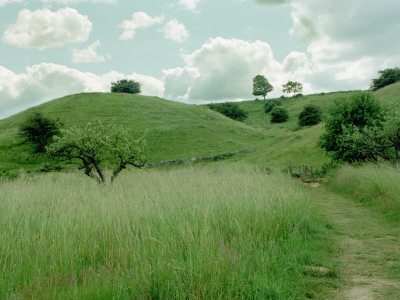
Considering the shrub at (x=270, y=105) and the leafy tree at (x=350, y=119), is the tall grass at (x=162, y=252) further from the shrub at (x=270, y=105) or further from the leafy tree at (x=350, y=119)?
the shrub at (x=270, y=105)

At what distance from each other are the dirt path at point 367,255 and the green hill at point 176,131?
20.0 meters

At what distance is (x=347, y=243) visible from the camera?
7441 mm

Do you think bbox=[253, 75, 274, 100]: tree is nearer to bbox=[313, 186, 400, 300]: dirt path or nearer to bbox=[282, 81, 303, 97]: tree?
bbox=[282, 81, 303, 97]: tree

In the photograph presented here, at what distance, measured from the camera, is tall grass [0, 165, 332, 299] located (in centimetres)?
395

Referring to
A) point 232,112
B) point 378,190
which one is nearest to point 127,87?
point 232,112

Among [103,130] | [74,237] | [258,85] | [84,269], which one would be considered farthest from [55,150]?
[258,85]

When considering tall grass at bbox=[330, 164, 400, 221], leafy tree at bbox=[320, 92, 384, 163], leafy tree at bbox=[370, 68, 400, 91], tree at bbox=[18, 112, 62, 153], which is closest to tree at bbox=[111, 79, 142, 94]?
tree at bbox=[18, 112, 62, 153]

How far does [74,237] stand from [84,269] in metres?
1.15

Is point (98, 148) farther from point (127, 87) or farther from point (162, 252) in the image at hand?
point (127, 87)

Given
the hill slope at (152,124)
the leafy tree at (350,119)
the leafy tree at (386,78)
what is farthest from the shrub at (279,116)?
the leafy tree at (350,119)

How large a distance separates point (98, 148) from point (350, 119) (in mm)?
22231

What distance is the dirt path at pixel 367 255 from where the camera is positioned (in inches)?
187

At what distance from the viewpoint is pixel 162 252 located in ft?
14.7

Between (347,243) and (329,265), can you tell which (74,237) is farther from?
(347,243)
